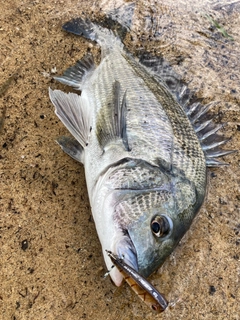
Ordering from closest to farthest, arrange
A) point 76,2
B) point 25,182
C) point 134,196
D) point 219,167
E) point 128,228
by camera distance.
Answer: point 128,228, point 134,196, point 25,182, point 219,167, point 76,2

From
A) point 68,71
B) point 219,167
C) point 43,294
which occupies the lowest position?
point 43,294

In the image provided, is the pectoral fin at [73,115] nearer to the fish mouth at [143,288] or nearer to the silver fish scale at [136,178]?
the silver fish scale at [136,178]

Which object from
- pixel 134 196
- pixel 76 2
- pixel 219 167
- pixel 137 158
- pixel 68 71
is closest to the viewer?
pixel 134 196

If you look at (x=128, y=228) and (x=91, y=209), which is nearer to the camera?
(x=128, y=228)

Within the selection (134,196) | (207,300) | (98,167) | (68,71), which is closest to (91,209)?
(98,167)

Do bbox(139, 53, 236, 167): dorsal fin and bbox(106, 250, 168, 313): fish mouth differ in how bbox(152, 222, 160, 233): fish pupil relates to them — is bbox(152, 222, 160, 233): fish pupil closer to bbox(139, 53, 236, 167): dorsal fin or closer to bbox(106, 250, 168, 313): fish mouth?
bbox(106, 250, 168, 313): fish mouth

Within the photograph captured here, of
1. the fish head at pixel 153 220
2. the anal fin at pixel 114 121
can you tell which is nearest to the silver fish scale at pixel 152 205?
the fish head at pixel 153 220

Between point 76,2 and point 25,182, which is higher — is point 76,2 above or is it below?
above

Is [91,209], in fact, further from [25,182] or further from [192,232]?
[192,232]
